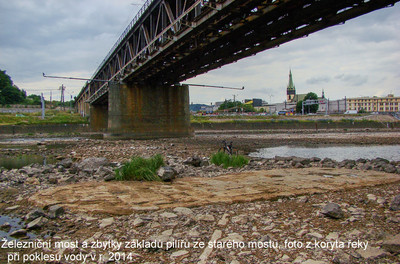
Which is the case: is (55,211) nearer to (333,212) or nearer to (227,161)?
(333,212)

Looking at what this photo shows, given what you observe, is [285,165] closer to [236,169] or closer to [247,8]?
[236,169]

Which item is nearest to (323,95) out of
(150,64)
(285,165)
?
(150,64)

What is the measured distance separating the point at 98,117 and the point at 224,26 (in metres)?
66.6

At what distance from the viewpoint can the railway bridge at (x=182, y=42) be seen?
17.8 metres

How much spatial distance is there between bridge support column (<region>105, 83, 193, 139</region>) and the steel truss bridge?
15.2 ft

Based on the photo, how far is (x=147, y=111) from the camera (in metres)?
42.3

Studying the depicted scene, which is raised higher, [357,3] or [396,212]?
[357,3]

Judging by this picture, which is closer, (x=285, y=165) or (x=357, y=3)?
(x=285, y=165)

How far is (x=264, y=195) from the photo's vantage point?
6.88 m

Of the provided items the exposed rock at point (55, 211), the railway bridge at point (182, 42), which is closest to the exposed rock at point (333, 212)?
the exposed rock at point (55, 211)

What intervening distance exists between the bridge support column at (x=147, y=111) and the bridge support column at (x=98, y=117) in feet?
128

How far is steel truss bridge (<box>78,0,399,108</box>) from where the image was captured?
1733 centimetres

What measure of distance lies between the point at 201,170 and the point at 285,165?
13.8 ft

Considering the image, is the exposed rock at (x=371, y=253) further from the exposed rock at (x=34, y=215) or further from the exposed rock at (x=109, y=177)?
the exposed rock at (x=109, y=177)
